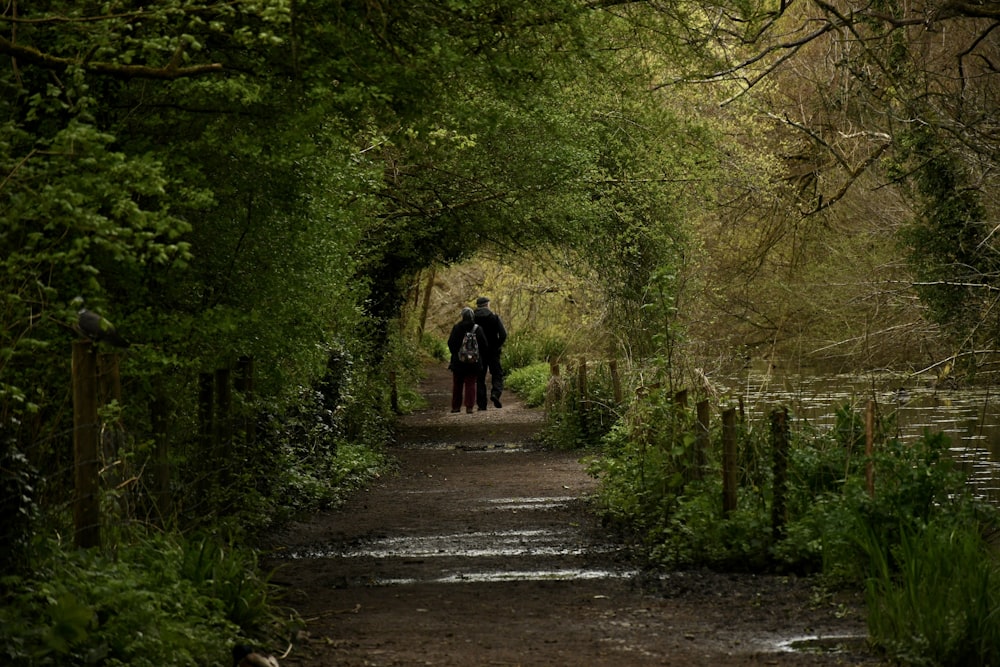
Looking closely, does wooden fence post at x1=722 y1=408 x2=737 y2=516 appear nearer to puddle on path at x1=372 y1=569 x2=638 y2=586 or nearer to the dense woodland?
puddle on path at x1=372 y1=569 x2=638 y2=586

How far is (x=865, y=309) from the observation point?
72.7ft

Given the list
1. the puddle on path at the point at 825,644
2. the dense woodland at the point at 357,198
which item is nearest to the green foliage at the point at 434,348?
the dense woodland at the point at 357,198

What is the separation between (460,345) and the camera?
2344 centimetres

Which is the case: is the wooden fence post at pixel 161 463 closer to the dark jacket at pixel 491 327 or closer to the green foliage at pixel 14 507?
the green foliage at pixel 14 507

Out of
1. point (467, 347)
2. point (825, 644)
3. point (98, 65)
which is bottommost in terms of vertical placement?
point (825, 644)

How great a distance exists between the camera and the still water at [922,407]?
15.1 metres

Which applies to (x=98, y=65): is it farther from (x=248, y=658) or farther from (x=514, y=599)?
(x=514, y=599)

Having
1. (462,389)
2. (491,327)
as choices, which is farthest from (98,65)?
(462,389)

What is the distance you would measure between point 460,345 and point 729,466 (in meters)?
14.0

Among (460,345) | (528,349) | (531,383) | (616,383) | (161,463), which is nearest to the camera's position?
(161,463)

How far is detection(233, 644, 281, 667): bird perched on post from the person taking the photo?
5949 millimetres

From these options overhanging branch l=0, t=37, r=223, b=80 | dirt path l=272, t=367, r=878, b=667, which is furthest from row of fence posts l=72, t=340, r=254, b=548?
overhanging branch l=0, t=37, r=223, b=80

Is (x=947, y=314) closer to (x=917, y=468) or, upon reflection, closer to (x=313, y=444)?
(x=313, y=444)

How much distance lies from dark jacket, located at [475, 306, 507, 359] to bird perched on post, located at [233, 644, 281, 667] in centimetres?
1787
